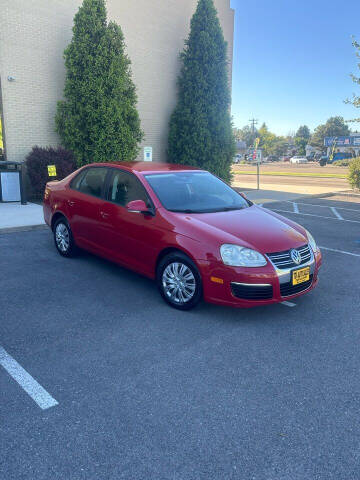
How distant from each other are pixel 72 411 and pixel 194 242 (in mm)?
2175

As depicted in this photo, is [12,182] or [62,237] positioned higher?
[12,182]

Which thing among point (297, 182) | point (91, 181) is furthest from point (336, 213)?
point (297, 182)

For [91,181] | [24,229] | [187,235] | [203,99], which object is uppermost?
[203,99]

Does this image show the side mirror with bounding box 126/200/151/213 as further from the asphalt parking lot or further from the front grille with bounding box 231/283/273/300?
the front grille with bounding box 231/283/273/300

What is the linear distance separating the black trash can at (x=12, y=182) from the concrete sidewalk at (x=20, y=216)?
0.24 meters

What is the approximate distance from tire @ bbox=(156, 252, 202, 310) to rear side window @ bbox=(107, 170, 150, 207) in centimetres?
89

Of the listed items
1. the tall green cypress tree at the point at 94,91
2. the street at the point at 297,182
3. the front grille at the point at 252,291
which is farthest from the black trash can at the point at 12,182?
the street at the point at 297,182

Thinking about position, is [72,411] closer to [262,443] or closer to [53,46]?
[262,443]

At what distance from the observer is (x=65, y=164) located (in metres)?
12.6

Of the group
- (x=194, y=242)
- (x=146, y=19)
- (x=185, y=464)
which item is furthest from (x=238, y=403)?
(x=146, y=19)

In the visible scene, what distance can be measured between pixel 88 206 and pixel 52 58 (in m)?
9.53

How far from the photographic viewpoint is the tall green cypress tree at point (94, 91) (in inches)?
510

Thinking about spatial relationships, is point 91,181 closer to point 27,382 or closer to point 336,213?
point 27,382

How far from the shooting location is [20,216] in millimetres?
9766
